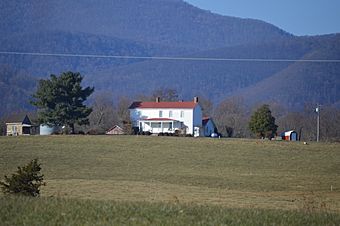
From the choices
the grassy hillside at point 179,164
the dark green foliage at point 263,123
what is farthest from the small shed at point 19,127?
the dark green foliage at point 263,123

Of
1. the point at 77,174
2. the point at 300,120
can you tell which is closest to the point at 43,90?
the point at 77,174

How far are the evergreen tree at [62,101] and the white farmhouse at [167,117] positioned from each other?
15.1 metres

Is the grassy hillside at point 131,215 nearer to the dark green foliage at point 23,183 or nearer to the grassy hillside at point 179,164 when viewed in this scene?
the dark green foliage at point 23,183

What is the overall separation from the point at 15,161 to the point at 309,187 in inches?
1014

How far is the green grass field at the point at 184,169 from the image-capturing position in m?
31.0

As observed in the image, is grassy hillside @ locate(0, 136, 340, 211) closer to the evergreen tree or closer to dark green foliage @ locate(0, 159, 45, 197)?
the evergreen tree

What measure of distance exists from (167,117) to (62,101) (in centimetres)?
2101

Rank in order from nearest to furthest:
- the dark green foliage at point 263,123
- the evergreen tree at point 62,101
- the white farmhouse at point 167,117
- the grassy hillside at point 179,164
Result: the grassy hillside at point 179,164 → the evergreen tree at point 62,101 → the dark green foliage at point 263,123 → the white farmhouse at point 167,117

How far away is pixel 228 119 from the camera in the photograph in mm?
147500

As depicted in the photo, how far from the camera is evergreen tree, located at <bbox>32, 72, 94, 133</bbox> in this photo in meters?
88.9

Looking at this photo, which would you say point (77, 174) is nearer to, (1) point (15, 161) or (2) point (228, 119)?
(1) point (15, 161)

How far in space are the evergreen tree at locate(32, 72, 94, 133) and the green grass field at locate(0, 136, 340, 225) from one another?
37.9 ft

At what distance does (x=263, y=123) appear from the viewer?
90875 mm

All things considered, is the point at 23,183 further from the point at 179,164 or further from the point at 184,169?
the point at 179,164
